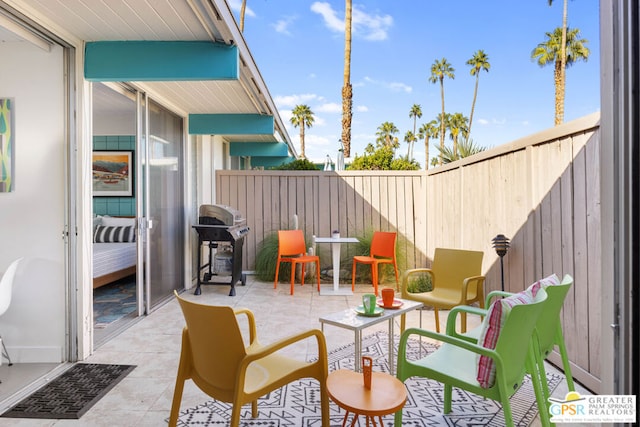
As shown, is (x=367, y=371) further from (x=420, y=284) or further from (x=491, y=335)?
(x=420, y=284)

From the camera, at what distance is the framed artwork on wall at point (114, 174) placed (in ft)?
21.2

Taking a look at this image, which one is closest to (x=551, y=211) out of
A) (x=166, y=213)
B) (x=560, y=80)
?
(x=166, y=213)

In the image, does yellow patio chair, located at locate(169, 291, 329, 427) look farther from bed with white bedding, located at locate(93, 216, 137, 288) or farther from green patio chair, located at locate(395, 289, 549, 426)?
bed with white bedding, located at locate(93, 216, 137, 288)

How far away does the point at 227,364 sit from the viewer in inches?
64.1

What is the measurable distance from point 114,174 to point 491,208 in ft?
19.7

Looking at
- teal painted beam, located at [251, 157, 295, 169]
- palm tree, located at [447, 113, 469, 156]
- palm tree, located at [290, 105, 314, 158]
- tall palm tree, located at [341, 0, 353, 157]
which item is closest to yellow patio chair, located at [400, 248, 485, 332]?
teal painted beam, located at [251, 157, 295, 169]

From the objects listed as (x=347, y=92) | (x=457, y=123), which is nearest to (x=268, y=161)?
(x=347, y=92)

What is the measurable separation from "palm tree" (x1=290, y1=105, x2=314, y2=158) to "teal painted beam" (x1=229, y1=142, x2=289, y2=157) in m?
14.9

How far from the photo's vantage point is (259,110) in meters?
4.93

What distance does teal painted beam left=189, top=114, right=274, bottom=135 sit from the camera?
17.0 ft

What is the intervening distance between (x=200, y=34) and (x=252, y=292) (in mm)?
3421

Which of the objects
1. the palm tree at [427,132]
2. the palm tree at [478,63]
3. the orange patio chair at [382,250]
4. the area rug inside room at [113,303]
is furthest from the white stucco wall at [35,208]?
the palm tree at [427,132]

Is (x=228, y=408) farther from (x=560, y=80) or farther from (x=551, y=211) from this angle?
(x=560, y=80)

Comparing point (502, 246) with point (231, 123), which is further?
point (231, 123)
